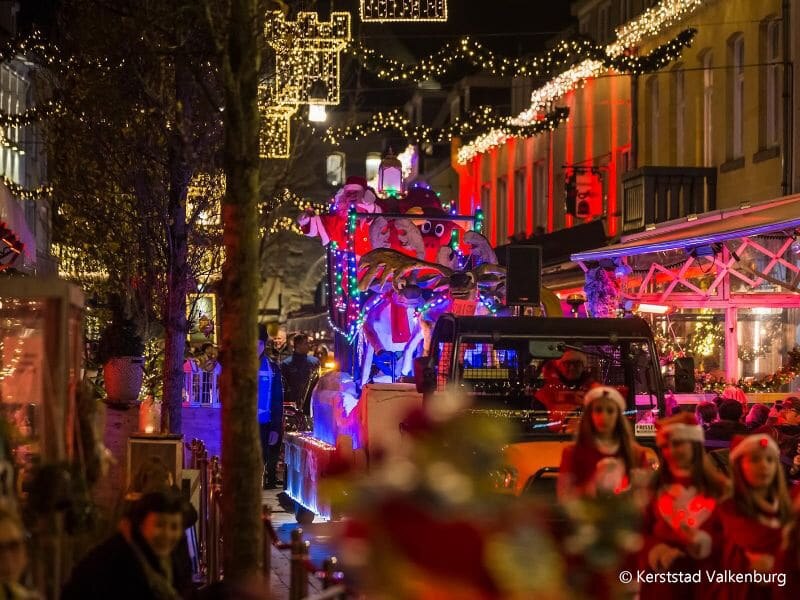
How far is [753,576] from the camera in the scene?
718cm

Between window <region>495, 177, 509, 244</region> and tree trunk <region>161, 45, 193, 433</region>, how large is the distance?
96.5ft

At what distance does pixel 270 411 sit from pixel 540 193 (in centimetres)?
2376

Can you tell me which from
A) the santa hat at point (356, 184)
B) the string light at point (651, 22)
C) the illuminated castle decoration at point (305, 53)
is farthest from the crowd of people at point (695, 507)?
the string light at point (651, 22)

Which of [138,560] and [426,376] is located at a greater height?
[426,376]

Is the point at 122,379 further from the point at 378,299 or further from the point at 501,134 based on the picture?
the point at 501,134

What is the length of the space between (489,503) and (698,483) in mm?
2757

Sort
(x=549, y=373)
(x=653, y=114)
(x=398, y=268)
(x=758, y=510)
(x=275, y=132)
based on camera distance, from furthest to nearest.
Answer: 1. (x=653, y=114)
2. (x=275, y=132)
3. (x=398, y=268)
4. (x=549, y=373)
5. (x=758, y=510)

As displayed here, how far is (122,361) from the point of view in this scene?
15.6 m

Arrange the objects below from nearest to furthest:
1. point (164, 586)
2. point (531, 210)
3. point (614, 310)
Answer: point (164, 586)
point (614, 310)
point (531, 210)

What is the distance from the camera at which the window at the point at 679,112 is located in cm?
2980

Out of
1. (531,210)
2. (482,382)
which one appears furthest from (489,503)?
(531,210)

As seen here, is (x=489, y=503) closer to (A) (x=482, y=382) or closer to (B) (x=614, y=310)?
(A) (x=482, y=382)

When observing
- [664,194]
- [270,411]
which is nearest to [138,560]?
[270,411]

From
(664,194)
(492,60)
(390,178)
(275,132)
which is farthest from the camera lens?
(664,194)
